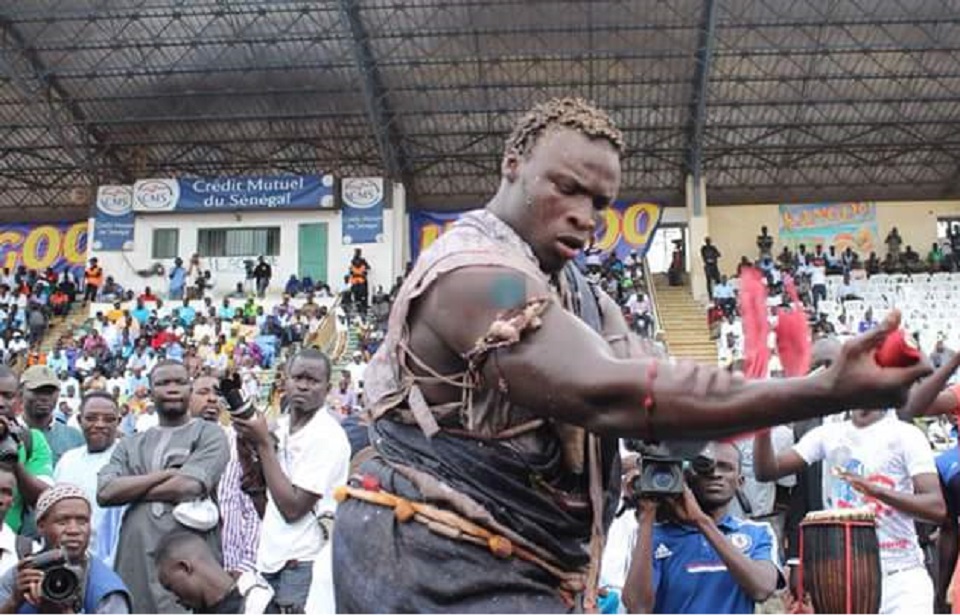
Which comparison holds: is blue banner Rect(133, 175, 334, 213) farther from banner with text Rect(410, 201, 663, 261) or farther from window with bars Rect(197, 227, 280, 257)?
banner with text Rect(410, 201, 663, 261)

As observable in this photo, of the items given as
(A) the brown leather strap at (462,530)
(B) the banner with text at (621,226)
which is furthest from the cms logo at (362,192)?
(A) the brown leather strap at (462,530)

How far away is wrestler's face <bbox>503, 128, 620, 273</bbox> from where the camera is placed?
2.10 metres

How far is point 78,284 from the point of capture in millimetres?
30312

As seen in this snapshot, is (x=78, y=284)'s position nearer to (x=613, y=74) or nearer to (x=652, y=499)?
(x=613, y=74)

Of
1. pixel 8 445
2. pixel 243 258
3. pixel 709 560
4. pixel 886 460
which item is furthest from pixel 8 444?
pixel 243 258

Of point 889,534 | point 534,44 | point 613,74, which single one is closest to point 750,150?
point 613,74

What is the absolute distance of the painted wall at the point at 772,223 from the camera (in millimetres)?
30375

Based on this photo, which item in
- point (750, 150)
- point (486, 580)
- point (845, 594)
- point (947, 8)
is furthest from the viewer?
point (750, 150)

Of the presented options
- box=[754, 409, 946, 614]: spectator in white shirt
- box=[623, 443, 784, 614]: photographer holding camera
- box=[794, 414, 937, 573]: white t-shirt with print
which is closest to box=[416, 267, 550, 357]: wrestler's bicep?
box=[623, 443, 784, 614]: photographer holding camera

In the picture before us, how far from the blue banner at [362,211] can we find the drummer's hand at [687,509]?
83.7ft

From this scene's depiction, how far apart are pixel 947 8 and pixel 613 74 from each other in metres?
7.21

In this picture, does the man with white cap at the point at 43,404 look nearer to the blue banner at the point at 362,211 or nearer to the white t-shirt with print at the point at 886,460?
the white t-shirt with print at the point at 886,460

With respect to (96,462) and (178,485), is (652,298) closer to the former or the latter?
(96,462)

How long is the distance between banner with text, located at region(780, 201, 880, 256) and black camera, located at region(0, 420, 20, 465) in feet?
89.1
